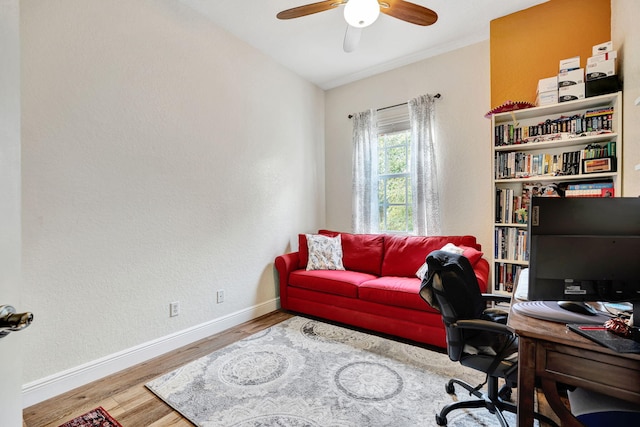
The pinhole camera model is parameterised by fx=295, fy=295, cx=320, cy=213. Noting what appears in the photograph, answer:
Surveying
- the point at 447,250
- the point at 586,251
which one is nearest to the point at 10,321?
the point at 586,251

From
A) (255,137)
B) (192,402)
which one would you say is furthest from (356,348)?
(255,137)

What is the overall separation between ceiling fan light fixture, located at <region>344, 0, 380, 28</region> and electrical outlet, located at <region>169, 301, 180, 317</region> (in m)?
2.55

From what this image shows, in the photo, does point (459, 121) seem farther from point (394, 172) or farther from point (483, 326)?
point (483, 326)

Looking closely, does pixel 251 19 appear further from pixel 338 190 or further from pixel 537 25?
pixel 537 25

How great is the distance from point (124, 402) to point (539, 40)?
4232 mm

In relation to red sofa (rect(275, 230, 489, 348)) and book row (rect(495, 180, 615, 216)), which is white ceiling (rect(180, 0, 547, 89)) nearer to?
book row (rect(495, 180, 615, 216))

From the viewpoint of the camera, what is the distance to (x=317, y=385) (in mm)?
1958

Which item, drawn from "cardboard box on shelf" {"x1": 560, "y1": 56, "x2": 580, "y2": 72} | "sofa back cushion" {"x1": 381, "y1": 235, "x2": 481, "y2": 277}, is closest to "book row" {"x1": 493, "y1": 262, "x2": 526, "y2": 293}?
"sofa back cushion" {"x1": 381, "y1": 235, "x2": 481, "y2": 277}

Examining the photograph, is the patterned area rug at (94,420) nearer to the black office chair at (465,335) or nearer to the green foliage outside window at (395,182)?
the black office chair at (465,335)

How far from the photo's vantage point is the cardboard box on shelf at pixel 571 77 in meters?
2.24

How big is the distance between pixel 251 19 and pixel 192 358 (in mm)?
3027

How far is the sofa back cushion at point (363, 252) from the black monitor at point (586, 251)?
2182 millimetres

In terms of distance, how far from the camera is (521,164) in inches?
100

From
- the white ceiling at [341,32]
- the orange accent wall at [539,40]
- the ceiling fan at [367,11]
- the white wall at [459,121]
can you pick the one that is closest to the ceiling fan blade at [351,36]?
the ceiling fan at [367,11]
